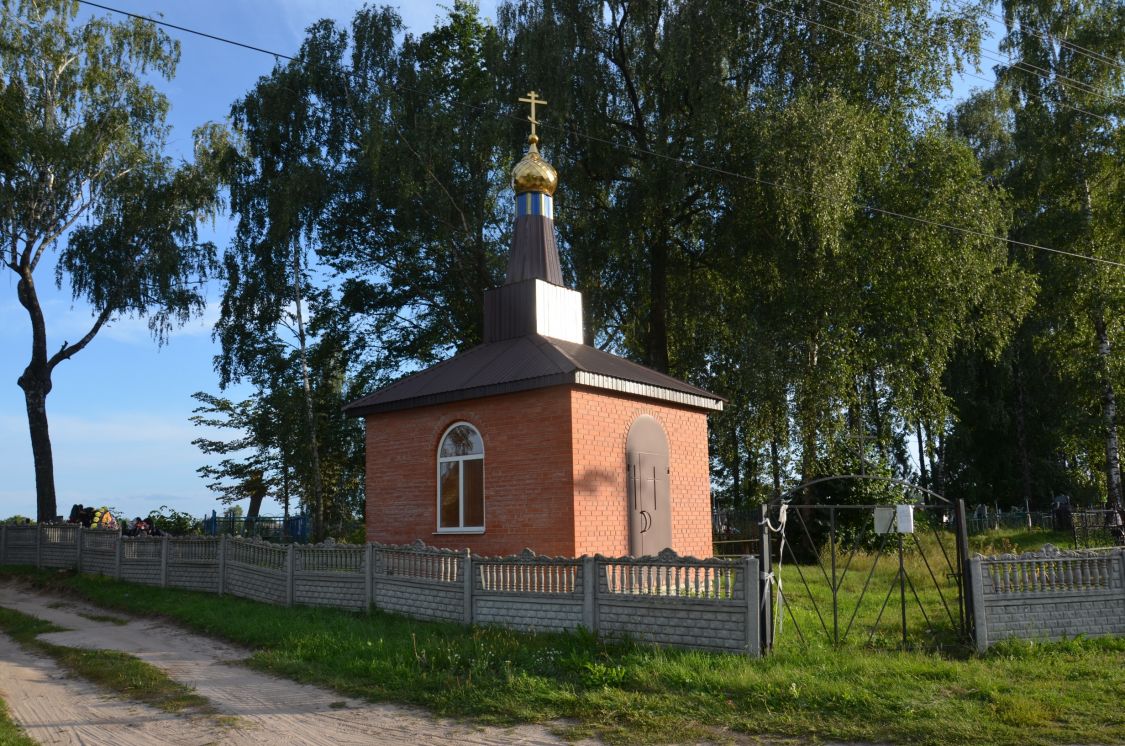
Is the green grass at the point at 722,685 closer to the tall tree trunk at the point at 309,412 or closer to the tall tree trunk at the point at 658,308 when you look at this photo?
the tall tree trunk at the point at 658,308

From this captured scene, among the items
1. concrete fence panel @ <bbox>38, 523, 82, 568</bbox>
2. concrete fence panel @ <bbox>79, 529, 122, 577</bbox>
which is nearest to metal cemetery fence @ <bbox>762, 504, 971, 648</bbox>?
A: concrete fence panel @ <bbox>79, 529, 122, 577</bbox>

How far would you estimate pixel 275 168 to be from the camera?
25.1 meters

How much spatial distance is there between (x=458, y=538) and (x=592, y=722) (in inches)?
257

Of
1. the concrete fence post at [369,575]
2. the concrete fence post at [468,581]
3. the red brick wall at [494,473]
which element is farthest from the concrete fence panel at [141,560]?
the concrete fence post at [468,581]

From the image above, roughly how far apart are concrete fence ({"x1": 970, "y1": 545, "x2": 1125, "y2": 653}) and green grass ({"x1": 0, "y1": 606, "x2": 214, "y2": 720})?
750cm

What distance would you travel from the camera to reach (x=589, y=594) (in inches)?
360

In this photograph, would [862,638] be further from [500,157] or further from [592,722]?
[500,157]

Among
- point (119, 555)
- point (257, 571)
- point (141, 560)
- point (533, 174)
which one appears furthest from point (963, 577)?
point (119, 555)

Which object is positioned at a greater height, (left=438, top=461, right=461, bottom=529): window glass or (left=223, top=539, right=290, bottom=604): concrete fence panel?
(left=438, top=461, right=461, bottom=529): window glass

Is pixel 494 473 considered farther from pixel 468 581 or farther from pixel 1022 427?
pixel 1022 427

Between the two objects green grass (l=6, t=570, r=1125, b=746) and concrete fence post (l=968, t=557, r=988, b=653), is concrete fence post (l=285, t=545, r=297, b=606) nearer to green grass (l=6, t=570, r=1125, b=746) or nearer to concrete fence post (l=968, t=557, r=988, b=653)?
green grass (l=6, t=570, r=1125, b=746)

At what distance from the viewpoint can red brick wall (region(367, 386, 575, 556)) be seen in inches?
471

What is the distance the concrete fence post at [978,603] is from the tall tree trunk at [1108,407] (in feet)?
54.9

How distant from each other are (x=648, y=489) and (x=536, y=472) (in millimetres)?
2091
